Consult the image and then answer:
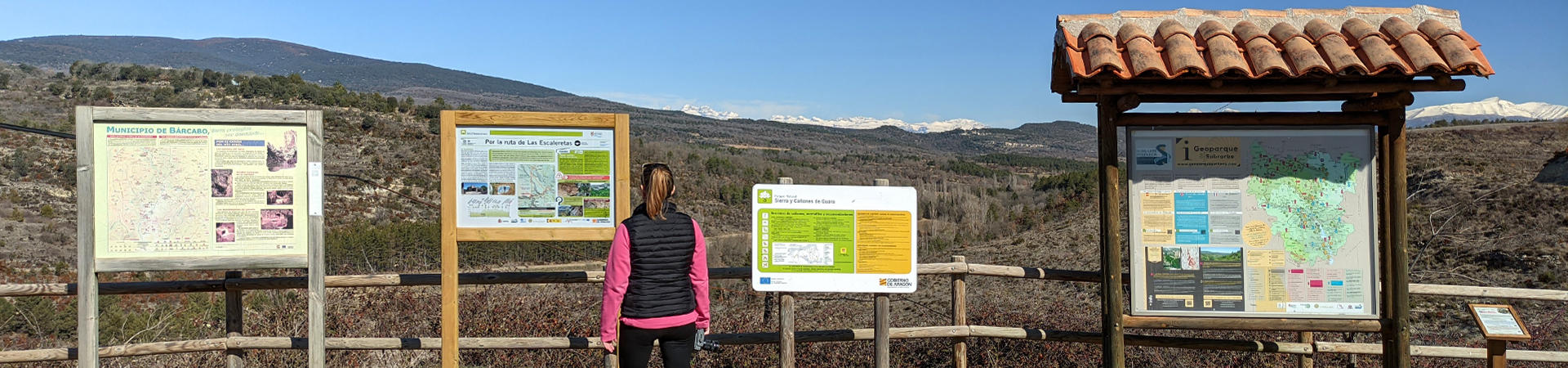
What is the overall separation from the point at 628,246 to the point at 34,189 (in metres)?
30.1

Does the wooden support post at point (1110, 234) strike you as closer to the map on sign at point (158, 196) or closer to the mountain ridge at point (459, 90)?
the map on sign at point (158, 196)

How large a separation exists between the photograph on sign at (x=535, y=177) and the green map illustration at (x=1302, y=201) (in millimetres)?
3388

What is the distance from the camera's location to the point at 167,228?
4.52 m

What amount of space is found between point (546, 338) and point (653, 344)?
1397 mm

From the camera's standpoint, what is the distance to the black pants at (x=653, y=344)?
4145 millimetres

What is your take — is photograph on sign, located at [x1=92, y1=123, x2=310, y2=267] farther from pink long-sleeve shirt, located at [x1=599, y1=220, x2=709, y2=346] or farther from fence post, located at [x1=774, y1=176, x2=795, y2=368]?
fence post, located at [x1=774, y1=176, x2=795, y2=368]

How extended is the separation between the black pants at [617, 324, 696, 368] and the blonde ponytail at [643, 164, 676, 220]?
0.52 m

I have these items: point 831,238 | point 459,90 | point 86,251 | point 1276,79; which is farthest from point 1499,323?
point 459,90

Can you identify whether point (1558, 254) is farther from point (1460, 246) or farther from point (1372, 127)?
point (1372, 127)

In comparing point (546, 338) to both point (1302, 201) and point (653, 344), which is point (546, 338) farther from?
point (1302, 201)

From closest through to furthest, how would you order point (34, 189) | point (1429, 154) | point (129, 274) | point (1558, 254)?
point (1558, 254)
point (129, 274)
point (1429, 154)
point (34, 189)

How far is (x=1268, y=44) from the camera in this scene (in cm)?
434

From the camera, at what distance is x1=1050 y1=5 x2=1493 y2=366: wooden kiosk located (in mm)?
4242

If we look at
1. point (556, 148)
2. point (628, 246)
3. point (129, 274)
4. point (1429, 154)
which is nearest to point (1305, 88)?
point (628, 246)
